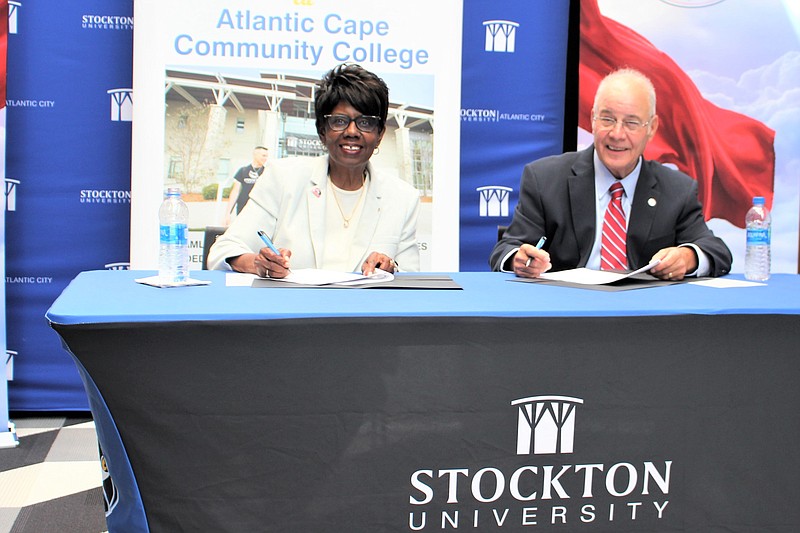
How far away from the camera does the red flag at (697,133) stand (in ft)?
12.0

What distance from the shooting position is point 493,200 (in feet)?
12.5

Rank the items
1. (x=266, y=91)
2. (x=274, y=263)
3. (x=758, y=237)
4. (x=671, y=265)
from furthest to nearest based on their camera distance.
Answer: (x=266, y=91)
(x=758, y=237)
(x=671, y=265)
(x=274, y=263)

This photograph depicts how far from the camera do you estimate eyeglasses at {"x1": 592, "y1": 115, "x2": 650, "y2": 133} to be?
7.57 ft

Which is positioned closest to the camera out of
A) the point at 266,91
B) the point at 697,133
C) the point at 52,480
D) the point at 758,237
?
the point at 758,237

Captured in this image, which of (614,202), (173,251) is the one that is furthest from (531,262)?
(173,251)

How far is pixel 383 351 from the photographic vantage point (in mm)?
Result: 1455

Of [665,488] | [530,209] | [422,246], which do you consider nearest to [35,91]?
[422,246]

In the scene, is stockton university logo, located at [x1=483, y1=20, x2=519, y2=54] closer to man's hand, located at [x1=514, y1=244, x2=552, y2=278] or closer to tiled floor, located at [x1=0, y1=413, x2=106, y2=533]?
man's hand, located at [x1=514, y1=244, x2=552, y2=278]

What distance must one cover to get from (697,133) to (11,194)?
3318mm

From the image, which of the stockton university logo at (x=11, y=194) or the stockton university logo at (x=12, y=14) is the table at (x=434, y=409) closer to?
the stockton university logo at (x=11, y=194)

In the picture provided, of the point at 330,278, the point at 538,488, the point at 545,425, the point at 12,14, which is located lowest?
the point at 538,488

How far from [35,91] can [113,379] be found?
254 centimetres

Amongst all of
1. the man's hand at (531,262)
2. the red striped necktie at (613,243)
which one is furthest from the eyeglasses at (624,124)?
the man's hand at (531,262)

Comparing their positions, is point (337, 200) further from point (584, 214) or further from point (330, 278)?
point (584, 214)
